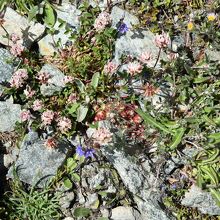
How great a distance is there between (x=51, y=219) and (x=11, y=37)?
8.66ft

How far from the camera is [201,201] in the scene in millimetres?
6754

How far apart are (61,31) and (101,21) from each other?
2.58 feet

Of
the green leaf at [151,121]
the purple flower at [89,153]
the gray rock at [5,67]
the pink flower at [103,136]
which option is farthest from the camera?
the gray rock at [5,67]

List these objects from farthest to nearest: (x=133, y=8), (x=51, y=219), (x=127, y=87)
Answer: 1. (x=133, y=8)
2. (x=127, y=87)
3. (x=51, y=219)

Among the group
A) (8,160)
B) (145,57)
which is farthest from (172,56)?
(8,160)

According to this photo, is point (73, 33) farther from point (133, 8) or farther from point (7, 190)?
point (7, 190)

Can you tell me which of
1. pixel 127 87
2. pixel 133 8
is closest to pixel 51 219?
pixel 127 87

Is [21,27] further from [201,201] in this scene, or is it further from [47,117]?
[201,201]

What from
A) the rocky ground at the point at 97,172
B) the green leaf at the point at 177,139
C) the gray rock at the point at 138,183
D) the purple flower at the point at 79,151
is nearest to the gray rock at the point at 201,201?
the rocky ground at the point at 97,172

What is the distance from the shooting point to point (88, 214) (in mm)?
Answer: 6582

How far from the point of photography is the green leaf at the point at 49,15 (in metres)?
7.48

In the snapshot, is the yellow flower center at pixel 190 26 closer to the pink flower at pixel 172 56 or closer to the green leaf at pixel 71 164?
the pink flower at pixel 172 56

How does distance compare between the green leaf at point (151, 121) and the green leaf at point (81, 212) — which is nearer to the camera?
the green leaf at point (81, 212)

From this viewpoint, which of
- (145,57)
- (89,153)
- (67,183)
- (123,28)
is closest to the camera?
(89,153)
